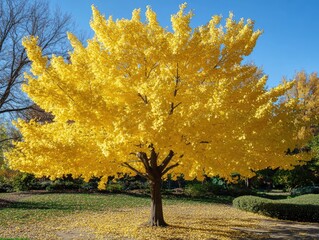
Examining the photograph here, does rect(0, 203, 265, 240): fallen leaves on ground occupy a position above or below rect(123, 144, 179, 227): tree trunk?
below

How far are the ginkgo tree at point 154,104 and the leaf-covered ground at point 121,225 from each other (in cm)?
207

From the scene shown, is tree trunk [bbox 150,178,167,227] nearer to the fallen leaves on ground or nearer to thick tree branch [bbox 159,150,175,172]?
the fallen leaves on ground

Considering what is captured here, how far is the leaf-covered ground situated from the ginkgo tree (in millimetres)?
2070

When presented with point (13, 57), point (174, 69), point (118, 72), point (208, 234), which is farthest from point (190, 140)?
point (13, 57)

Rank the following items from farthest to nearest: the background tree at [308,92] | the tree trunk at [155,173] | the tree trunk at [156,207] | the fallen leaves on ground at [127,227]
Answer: the background tree at [308,92]
the tree trunk at [156,207]
the tree trunk at [155,173]
the fallen leaves on ground at [127,227]

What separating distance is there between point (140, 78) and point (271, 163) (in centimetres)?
373

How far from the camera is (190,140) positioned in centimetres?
686

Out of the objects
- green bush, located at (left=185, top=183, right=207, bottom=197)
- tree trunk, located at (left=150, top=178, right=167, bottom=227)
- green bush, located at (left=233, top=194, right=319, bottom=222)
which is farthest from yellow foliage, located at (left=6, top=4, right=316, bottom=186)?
green bush, located at (left=185, top=183, right=207, bottom=197)

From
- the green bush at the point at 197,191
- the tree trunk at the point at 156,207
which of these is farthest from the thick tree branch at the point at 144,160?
the green bush at the point at 197,191

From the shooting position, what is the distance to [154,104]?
20.7 ft

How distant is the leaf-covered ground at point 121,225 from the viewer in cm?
923

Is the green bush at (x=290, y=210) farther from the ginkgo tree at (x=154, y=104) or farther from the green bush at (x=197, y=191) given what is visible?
the green bush at (x=197, y=191)

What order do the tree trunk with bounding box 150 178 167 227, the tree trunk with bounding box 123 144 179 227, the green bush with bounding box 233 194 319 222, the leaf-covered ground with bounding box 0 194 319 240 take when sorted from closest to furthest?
1. the leaf-covered ground with bounding box 0 194 319 240
2. the tree trunk with bounding box 123 144 179 227
3. the tree trunk with bounding box 150 178 167 227
4. the green bush with bounding box 233 194 319 222

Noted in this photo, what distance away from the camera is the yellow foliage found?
6.61 m
